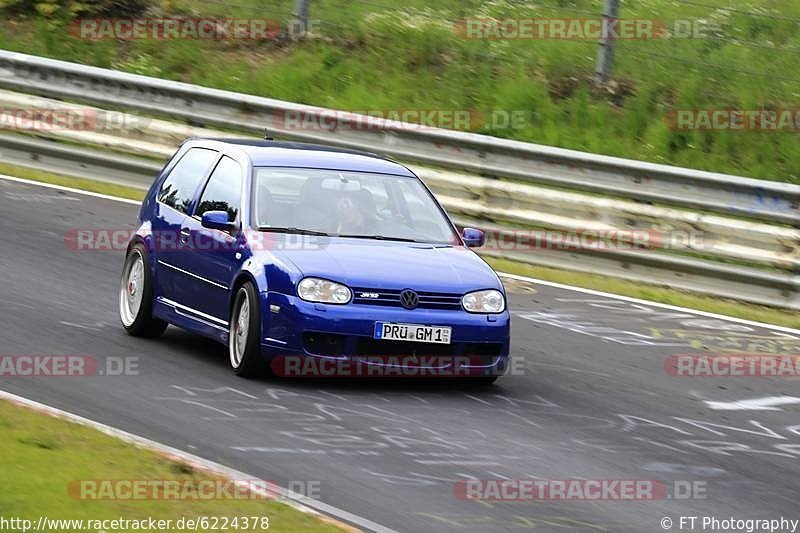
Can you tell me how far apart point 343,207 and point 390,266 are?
94cm

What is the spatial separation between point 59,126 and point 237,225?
337 inches

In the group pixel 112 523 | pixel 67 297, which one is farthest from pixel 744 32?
pixel 112 523

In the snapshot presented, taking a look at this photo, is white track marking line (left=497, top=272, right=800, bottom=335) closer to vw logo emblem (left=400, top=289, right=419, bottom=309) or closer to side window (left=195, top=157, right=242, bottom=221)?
side window (left=195, top=157, right=242, bottom=221)

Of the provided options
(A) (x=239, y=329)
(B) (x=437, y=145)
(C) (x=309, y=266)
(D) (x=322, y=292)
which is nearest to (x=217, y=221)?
(A) (x=239, y=329)

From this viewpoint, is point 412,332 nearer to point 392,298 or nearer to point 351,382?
point 392,298

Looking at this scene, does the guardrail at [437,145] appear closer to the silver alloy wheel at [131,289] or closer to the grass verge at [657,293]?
the grass verge at [657,293]

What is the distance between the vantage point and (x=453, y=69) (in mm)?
21531

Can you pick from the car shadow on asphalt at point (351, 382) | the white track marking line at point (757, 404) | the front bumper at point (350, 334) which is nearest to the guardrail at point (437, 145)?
the white track marking line at point (757, 404)

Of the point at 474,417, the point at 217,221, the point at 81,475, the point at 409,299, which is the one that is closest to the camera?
the point at 81,475

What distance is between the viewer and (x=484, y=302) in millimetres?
10883

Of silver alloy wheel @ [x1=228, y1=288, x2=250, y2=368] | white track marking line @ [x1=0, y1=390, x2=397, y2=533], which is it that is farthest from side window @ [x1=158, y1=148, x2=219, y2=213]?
white track marking line @ [x1=0, y1=390, x2=397, y2=533]

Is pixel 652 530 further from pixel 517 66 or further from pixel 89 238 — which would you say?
pixel 517 66

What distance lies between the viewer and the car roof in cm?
1186

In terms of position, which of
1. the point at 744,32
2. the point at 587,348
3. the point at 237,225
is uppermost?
Result: the point at 744,32
